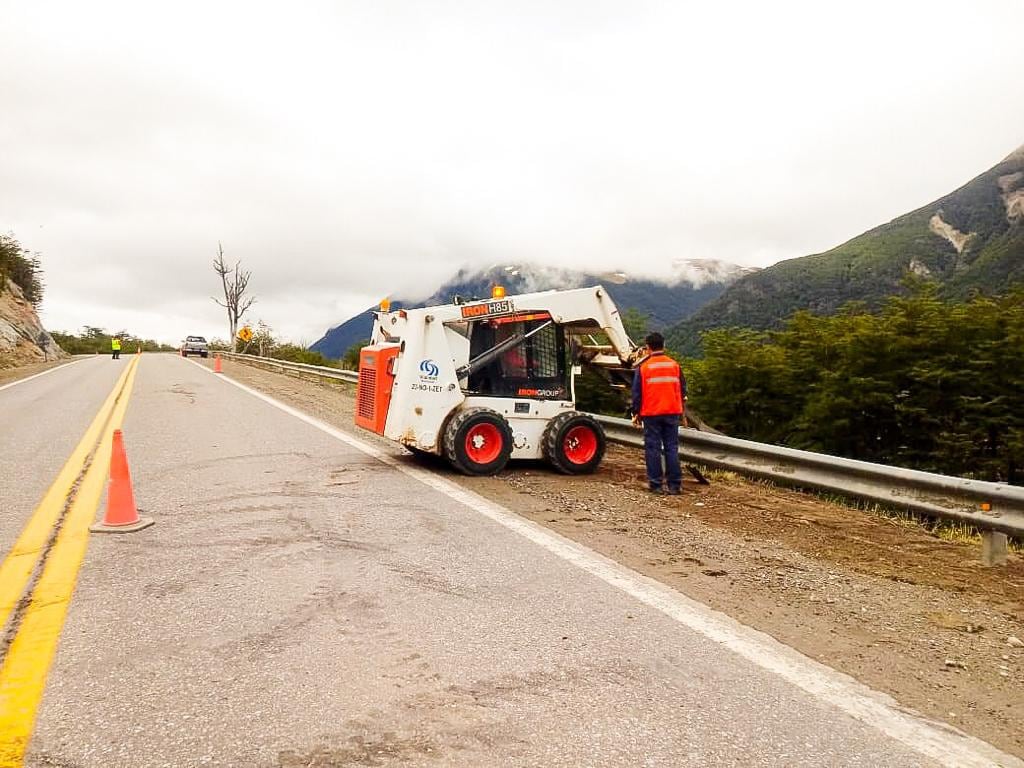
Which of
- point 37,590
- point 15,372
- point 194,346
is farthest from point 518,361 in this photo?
point 194,346

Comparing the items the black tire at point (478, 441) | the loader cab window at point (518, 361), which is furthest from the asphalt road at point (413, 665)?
the loader cab window at point (518, 361)

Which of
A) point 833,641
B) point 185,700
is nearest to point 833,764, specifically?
point 833,641

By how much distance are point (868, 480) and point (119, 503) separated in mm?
6120

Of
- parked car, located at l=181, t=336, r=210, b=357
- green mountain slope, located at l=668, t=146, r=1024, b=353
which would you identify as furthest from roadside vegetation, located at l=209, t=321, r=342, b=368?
green mountain slope, located at l=668, t=146, r=1024, b=353

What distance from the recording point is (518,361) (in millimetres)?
8734

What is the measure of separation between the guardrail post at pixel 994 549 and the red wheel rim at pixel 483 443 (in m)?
4.68

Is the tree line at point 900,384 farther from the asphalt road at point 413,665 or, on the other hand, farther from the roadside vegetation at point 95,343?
the roadside vegetation at point 95,343

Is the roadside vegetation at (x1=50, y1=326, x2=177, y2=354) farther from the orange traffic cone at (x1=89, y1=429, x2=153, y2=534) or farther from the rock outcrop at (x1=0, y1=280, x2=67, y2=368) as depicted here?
the orange traffic cone at (x1=89, y1=429, x2=153, y2=534)

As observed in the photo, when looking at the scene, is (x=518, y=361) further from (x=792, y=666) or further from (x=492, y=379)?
(x=792, y=666)

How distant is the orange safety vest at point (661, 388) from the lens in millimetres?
7676

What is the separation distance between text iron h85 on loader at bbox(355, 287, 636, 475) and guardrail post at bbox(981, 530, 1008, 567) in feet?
13.6

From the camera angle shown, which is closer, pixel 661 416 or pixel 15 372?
pixel 661 416

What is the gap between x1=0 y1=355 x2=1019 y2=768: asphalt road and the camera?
256 cm

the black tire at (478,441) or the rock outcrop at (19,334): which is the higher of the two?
the rock outcrop at (19,334)
